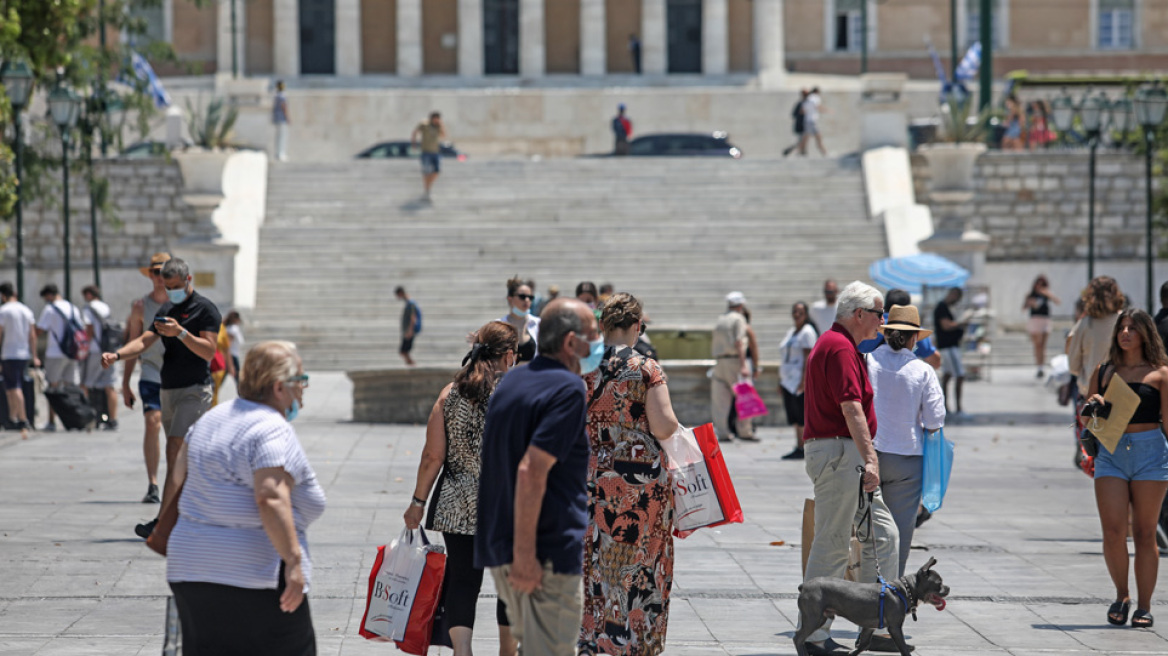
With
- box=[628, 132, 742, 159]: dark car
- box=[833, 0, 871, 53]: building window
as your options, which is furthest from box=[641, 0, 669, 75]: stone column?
box=[628, 132, 742, 159]: dark car

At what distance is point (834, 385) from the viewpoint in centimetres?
712

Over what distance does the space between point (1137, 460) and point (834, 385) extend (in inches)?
79.8

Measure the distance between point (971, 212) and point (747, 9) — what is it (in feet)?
69.5

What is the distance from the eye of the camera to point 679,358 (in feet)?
62.1

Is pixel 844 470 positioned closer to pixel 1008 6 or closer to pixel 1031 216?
pixel 1031 216

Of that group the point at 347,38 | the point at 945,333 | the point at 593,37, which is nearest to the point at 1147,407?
the point at 945,333

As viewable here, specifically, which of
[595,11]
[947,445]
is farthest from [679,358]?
[595,11]

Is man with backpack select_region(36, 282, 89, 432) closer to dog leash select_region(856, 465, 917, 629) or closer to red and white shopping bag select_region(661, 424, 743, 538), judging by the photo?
dog leash select_region(856, 465, 917, 629)

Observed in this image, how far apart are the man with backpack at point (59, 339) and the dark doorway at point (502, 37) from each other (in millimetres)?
35032

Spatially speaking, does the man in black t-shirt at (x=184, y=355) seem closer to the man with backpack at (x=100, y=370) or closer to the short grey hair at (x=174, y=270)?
the short grey hair at (x=174, y=270)

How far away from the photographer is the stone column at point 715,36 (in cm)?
4991

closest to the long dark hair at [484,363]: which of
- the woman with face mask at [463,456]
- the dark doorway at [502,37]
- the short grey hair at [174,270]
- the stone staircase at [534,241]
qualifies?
the woman with face mask at [463,456]

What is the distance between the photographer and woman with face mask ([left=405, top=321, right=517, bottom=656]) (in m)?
6.56

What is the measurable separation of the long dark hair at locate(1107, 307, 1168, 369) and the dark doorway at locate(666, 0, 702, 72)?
44.0 m
